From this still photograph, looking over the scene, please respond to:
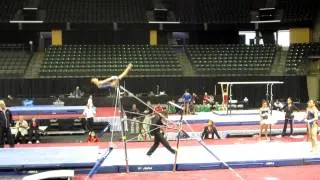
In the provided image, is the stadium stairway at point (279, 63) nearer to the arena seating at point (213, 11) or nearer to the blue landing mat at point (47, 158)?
the arena seating at point (213, 11)

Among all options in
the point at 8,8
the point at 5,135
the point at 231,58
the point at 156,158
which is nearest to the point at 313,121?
the point at 156,158

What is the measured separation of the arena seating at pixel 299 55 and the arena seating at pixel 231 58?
4.58ft

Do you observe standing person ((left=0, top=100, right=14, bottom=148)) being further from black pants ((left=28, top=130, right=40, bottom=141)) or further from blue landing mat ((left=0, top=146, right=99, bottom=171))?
black pants ((left=28, top=130, right=40, bottom=141))

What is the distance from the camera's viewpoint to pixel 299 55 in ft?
119

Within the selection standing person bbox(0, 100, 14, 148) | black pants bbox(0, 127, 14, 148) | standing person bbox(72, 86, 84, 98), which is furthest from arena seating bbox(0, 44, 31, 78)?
standing person bbox(0, 100, 14, 148)

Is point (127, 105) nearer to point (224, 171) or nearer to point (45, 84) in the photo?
point (45, 84)

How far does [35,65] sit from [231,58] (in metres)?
15.2

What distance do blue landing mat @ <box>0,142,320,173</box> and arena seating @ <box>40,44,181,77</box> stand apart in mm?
18658

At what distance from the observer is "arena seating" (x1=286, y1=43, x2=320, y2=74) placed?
35.0 meters

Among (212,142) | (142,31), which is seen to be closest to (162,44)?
(142,31)

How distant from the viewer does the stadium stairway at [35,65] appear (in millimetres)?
34031

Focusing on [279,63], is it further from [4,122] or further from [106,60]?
[4,122]

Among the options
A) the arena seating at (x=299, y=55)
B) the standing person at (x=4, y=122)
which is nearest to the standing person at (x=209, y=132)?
the standing person at (x=4, y=122)

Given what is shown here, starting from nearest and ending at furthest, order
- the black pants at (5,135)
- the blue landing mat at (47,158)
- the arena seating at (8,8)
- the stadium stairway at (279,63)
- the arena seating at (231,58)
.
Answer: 1. the blue landing mat at (47,158)
2. the black pants at (5,135)
3. the arena seating at (231,58)
4. the stadium stairway at (279,63)
5. the arena seating at (8,8)
